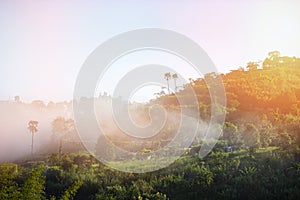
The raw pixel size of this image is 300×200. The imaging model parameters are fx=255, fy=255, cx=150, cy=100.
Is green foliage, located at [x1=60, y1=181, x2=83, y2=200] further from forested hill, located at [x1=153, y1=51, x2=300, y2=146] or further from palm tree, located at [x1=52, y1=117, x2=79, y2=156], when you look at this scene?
palm tree, located at [x1=52, y1=117, x2=79, y2=156]

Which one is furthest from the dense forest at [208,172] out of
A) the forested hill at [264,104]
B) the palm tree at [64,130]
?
the palm tree at [64,130]

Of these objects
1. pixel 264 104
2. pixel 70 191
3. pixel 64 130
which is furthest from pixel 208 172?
pixel 64 130

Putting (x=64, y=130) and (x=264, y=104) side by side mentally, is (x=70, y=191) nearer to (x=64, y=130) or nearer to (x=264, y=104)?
(x=264, y=104)

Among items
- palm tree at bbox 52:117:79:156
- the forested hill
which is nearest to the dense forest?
the forested hill

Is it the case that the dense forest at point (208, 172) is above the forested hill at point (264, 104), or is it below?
below

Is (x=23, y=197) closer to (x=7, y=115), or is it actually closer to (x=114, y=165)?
(x=114, y=165)

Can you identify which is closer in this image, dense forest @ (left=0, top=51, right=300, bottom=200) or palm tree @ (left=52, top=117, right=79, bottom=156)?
dense forest @ (left=0, top=51, right=300, bottom=200)

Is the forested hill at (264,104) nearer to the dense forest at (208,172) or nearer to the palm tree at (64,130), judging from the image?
the dense forest at (208,172)

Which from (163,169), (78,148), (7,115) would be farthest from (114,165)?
(7,115)

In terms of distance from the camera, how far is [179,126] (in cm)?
2183

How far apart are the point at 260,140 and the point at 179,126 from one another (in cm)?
690

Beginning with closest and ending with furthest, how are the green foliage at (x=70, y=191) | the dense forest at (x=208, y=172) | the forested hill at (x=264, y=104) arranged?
the green foliage at (x=70, y=191) < the dense forest at (x=208, y=172) < the forested hill at (x=264, y=104)

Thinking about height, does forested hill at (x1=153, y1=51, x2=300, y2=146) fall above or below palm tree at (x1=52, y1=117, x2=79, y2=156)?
above

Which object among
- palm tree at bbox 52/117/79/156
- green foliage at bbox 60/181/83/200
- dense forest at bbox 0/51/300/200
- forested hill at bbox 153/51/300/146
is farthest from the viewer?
palm tree at bbox 52/117/79/156
